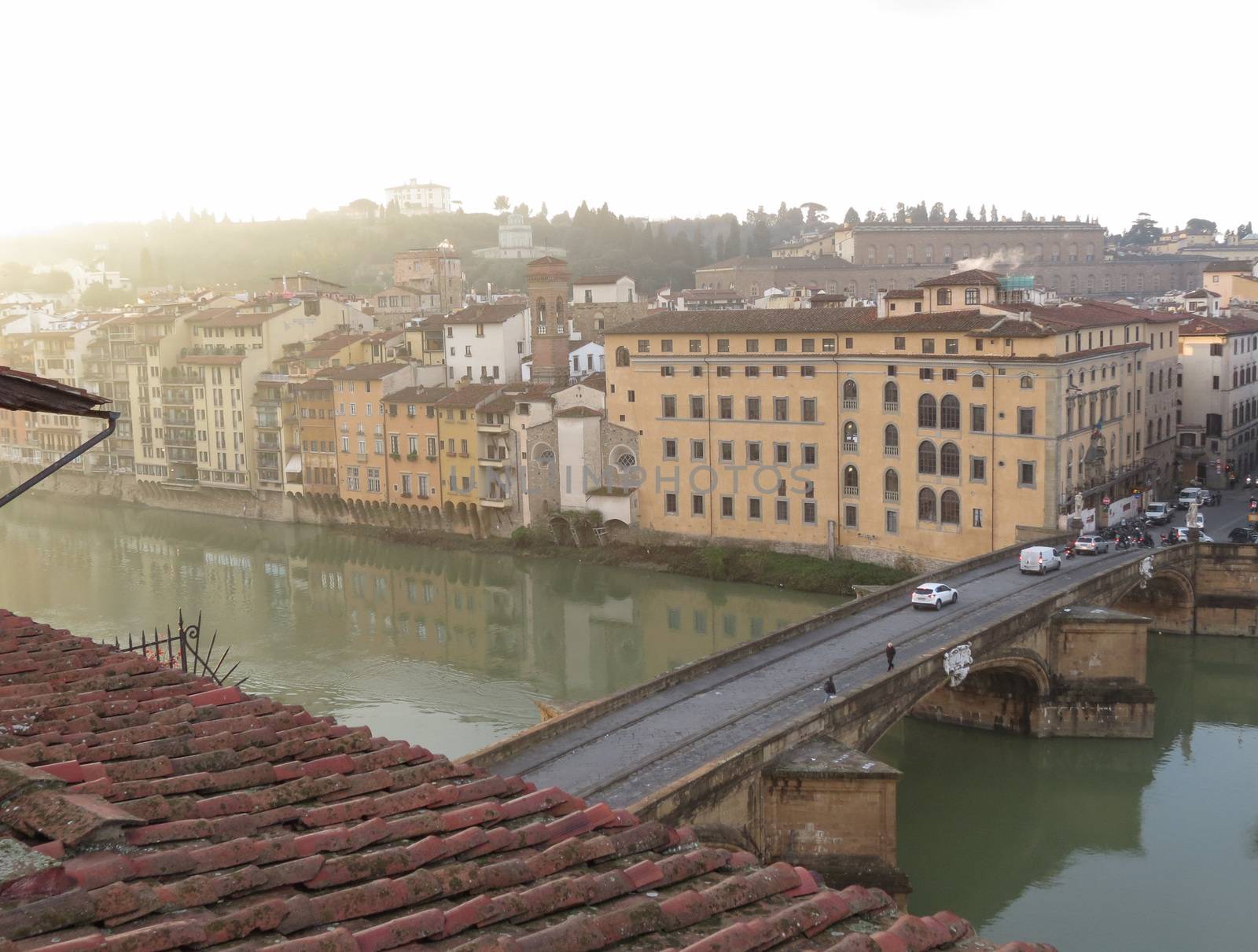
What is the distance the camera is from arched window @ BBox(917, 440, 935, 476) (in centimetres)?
2962

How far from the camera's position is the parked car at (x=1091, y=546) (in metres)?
25.7

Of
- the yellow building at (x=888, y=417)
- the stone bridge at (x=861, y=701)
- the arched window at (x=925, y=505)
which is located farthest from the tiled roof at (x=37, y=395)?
the arched window at (x=925, y=505)

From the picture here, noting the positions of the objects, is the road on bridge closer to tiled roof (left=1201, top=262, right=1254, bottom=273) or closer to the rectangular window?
the rectangular window

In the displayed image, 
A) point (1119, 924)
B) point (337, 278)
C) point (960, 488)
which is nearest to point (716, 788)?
point (1119, 924)

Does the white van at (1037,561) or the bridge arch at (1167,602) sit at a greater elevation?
the white van at (1037,561)

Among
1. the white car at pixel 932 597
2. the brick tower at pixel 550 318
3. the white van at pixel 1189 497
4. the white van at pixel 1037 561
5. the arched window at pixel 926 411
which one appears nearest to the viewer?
the white car at pixel 932 597

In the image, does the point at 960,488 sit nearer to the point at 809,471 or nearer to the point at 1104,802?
the point at 809,471

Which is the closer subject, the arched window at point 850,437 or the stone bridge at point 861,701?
the stone bridge at point 861,701

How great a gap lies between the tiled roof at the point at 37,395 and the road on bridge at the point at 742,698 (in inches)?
318

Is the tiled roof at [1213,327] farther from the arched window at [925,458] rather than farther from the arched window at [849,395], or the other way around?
the arched window at [849,395]

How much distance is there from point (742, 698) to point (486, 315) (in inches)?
1033

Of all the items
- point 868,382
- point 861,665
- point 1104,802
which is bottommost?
point 1104,802

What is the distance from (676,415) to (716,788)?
852 inches

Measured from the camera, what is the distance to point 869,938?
11.0 feet
